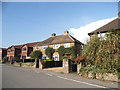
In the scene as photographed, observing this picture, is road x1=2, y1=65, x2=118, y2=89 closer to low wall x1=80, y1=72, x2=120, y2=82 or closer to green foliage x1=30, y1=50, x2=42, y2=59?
low wall x1=80, y1=72, x2=120, y2=82

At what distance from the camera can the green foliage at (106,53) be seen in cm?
1219

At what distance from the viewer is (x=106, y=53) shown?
12.9 meters

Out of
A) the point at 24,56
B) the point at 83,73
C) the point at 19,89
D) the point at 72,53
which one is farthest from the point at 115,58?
the point at 24,56

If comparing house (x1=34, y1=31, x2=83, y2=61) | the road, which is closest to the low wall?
the road

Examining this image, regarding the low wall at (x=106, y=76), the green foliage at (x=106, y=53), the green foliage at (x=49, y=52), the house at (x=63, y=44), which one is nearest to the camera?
the low wall at (x=106, y=76)

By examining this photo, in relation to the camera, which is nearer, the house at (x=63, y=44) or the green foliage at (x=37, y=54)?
the house at (x=63, y=44)

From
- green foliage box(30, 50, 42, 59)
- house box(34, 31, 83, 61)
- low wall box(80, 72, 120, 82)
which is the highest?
house box(34, 31, 83, 61)

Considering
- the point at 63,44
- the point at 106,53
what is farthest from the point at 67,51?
the point at 106,53

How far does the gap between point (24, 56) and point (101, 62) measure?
145 ft

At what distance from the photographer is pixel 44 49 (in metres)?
40.4

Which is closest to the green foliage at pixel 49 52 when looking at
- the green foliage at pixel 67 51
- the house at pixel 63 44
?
the house at pixel 63 44

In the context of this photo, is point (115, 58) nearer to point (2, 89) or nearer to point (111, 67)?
point (111, 67)

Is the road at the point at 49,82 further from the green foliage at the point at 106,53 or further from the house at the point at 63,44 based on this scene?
the house at the point at 63,44

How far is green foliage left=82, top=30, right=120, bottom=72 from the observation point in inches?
480
